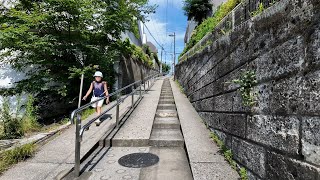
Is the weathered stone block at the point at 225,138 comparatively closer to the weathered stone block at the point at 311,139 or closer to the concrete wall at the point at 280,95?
the concrete wall at the point at 280,95

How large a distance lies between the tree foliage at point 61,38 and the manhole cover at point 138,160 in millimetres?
4741

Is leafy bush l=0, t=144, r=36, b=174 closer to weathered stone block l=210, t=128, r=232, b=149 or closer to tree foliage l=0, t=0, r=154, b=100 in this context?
weathered stone block l=210, t=128, r=232, b=149

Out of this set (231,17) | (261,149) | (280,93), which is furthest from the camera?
(231,17)

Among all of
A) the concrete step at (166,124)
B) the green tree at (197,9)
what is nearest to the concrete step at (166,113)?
the concrete step at (166,124)

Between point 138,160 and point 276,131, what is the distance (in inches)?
94.7

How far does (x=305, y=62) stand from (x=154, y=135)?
377cm

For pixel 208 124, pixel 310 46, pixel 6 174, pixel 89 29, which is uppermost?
pixel 89 29

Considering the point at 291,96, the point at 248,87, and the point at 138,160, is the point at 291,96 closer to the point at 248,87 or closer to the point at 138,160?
the point at 248,87

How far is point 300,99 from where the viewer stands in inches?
85.7

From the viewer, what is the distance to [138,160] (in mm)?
4129

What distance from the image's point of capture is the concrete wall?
6.67 ft

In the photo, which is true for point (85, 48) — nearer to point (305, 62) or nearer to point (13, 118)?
point (13, 118)

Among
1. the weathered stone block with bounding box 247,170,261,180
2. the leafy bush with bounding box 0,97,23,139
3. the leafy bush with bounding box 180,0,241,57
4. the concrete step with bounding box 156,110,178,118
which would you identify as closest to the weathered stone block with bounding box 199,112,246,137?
the weathered stone block with bounding box 247,170,261,180

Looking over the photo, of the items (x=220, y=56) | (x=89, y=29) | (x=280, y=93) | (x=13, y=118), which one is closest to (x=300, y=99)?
(x=280, y=93)
